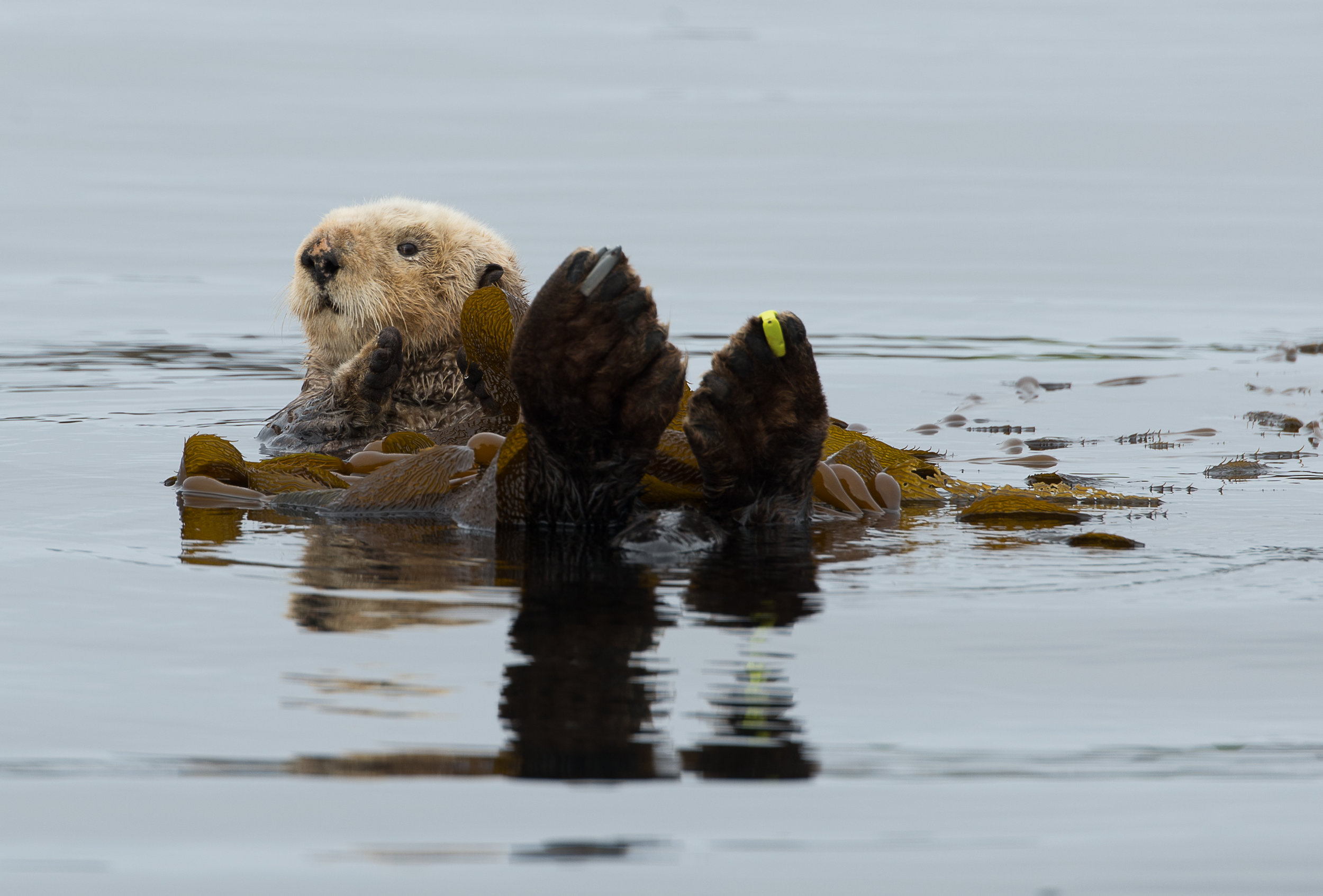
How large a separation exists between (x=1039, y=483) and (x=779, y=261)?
8.06 m

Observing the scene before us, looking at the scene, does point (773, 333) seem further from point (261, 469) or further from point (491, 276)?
point (491, 276)

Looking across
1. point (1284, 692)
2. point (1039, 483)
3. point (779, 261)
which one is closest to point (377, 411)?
point (1039, 483)

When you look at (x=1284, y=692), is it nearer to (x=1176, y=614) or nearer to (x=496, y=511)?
(x=1176, y=614)

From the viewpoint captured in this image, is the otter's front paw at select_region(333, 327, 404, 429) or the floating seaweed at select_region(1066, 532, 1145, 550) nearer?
the floating seaweed at select_region(1066, 532, 1145, 550)

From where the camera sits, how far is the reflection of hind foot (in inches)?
128

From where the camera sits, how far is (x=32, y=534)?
383 centimetres

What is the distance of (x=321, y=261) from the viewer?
4.83m

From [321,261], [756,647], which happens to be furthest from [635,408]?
[321,261]

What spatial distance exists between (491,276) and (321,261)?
0.53m

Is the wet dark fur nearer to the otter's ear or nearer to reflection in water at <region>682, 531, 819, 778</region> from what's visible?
reflection in water at <region>682, 531, 819, 778</region>

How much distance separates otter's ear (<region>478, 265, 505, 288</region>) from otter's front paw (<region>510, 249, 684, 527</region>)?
1.65m

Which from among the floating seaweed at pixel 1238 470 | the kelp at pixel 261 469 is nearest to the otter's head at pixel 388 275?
the kelp at pixel 261 469

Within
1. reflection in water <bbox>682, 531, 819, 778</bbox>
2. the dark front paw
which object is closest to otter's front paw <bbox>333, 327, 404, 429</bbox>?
the dark front paw

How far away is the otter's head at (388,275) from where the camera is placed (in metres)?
4.84
